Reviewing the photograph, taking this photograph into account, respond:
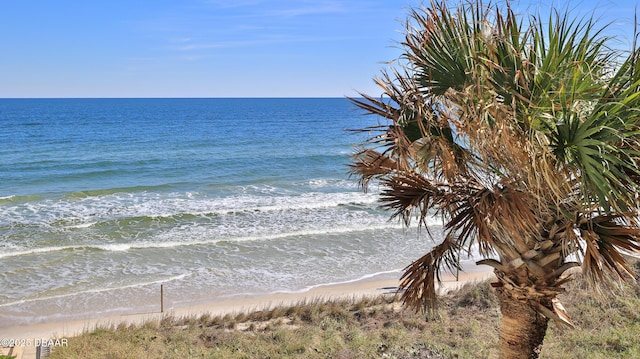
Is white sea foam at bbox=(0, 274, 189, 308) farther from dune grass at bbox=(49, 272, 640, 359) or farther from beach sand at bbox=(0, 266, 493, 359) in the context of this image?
dune grass at bbox=(49, 272, 640, 359)

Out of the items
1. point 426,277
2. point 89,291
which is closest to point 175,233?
point 89,291

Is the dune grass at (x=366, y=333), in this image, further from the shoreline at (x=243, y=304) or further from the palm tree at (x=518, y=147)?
the palm tree at (x=518, y=147)

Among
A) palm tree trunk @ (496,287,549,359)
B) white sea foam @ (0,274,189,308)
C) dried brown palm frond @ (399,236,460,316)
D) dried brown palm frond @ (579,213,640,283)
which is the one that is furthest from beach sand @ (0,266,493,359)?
dried brown palm frond @ (579,213,640,283)

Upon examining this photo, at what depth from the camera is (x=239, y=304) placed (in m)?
13.8

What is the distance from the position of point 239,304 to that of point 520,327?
9.35 metres

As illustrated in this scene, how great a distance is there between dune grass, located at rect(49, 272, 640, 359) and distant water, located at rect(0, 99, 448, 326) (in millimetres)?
2928

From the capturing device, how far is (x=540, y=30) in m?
4.88

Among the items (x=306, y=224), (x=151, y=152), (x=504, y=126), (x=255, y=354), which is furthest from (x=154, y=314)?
(x=151, y=152)

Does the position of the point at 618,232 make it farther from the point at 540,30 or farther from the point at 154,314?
the point at 154,314

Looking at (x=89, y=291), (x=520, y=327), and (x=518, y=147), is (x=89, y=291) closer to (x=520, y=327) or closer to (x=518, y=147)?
(x=520, y=327)

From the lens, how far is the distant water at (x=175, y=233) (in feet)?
48.6

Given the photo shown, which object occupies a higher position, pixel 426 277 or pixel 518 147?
pixel 518 147

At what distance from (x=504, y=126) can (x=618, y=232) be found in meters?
1.39

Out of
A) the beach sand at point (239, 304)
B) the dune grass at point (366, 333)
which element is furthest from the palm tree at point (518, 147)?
the beach sand at point (239, 304)
